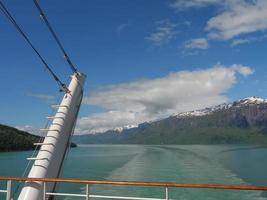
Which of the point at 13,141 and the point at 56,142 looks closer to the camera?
the point at 56,142

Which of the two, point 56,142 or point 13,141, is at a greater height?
point 13,141

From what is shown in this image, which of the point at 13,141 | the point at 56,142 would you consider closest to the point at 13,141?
the point at 13,141

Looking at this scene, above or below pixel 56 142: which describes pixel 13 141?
above

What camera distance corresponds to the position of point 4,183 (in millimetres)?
36281

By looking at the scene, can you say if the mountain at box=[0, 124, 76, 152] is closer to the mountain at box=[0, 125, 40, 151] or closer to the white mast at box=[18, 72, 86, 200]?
the mountain at box=[0, 125, 40, 151]

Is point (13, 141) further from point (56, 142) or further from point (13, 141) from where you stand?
point (56, 142)

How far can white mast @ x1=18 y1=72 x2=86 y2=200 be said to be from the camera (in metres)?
9.16

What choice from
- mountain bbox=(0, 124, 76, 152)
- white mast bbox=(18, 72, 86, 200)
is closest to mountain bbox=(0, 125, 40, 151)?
mountain bbox=(0, 124, 76, 152)

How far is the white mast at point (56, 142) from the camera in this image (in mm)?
9156

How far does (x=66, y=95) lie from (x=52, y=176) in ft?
8.42

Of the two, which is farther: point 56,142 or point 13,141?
point 13,141

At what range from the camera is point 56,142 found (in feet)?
34.2

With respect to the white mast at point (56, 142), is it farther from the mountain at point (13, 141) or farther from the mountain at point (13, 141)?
the mountain at point (13, 141)

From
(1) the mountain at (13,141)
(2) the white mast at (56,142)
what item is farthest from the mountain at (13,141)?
(2) the white mast at (56,142)
